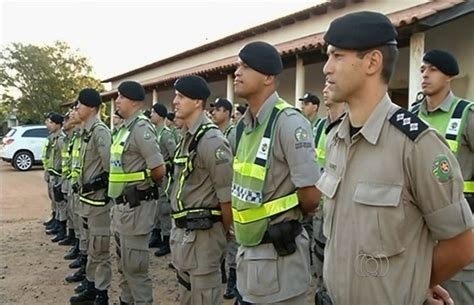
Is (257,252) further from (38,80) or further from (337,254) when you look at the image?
(38,80)

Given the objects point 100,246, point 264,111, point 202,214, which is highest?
point 264,111

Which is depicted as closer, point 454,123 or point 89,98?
point 454,123

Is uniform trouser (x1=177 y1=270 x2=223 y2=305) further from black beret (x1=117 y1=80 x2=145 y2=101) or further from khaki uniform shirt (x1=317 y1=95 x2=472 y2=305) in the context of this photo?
black beret (x1=117 y1=80 x2=145 y2=101)

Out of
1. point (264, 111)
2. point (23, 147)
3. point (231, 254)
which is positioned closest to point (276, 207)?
point (264, 111)

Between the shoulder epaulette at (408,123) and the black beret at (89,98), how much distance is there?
14.9 feet

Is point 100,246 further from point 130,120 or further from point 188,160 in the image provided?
point 188,160

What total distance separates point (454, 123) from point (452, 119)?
0.12ft

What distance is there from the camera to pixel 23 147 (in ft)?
70.8

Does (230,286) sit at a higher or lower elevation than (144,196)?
lower

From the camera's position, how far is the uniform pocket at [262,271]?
110 inches

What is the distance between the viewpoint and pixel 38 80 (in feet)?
147

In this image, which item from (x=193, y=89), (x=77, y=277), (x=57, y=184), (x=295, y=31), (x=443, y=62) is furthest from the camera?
(x=295, y=31)

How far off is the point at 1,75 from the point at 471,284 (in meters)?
47.6

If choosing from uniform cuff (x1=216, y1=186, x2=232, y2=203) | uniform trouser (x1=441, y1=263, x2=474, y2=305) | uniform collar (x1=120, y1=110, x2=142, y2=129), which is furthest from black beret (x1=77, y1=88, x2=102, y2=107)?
uniform trouser (x1=441, y1=263, x2=474, y2=305)
